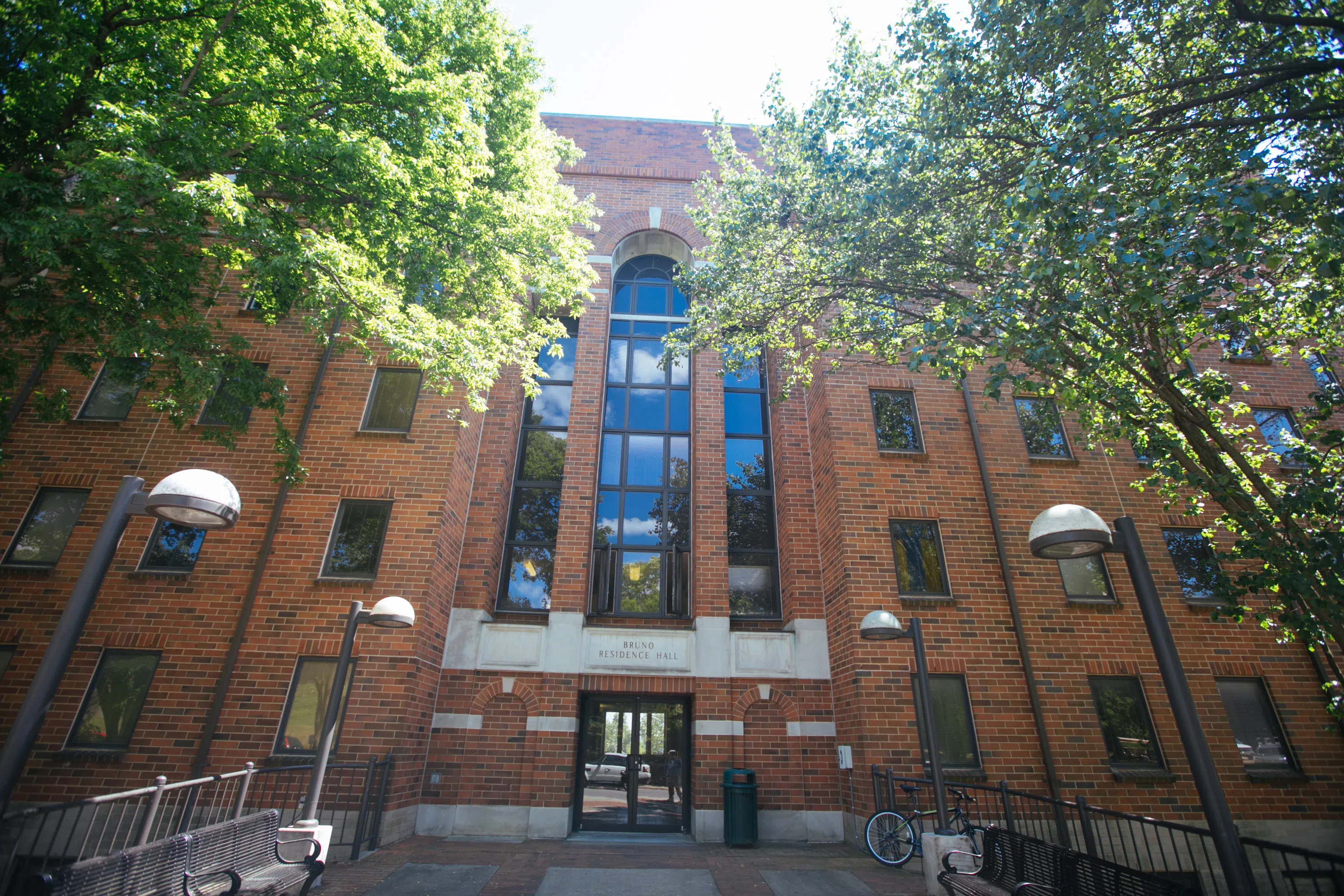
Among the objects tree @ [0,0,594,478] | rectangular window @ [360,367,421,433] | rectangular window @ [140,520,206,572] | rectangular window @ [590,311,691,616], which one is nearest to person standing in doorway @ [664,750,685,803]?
rectangular window @ [590,311,691,616]

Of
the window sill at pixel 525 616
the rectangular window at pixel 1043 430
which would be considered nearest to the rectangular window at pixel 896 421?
the rectangular window at pixel 1043 430

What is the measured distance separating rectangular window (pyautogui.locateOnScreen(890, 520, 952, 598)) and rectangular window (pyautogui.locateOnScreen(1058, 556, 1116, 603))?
215 centimetres

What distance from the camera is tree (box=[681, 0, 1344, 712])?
18.6 feet

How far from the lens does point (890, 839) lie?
27.7 ft

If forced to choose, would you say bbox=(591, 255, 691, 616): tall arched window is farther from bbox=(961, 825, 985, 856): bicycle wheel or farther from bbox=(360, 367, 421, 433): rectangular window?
Answer: bbox=(961, 825, 985, 856): bicycle wheel

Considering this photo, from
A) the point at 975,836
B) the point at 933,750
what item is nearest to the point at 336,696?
the point at 933,750

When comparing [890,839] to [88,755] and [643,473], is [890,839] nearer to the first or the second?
[643,473]

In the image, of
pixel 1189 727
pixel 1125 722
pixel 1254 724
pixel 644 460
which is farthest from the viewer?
pixel 644 460

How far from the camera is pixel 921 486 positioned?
37.2 ft

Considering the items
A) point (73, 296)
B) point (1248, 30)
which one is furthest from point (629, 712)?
point (1248, 30)

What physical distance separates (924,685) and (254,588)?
10353 millimetres

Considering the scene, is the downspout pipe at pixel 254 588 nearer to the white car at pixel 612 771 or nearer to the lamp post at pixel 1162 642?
the white car at pixel 612 771

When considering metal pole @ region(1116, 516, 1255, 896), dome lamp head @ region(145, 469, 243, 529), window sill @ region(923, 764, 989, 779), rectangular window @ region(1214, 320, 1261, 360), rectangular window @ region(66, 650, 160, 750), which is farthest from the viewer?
window sill @ region(923, 764, 989, 779)

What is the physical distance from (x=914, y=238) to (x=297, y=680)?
457 inches
